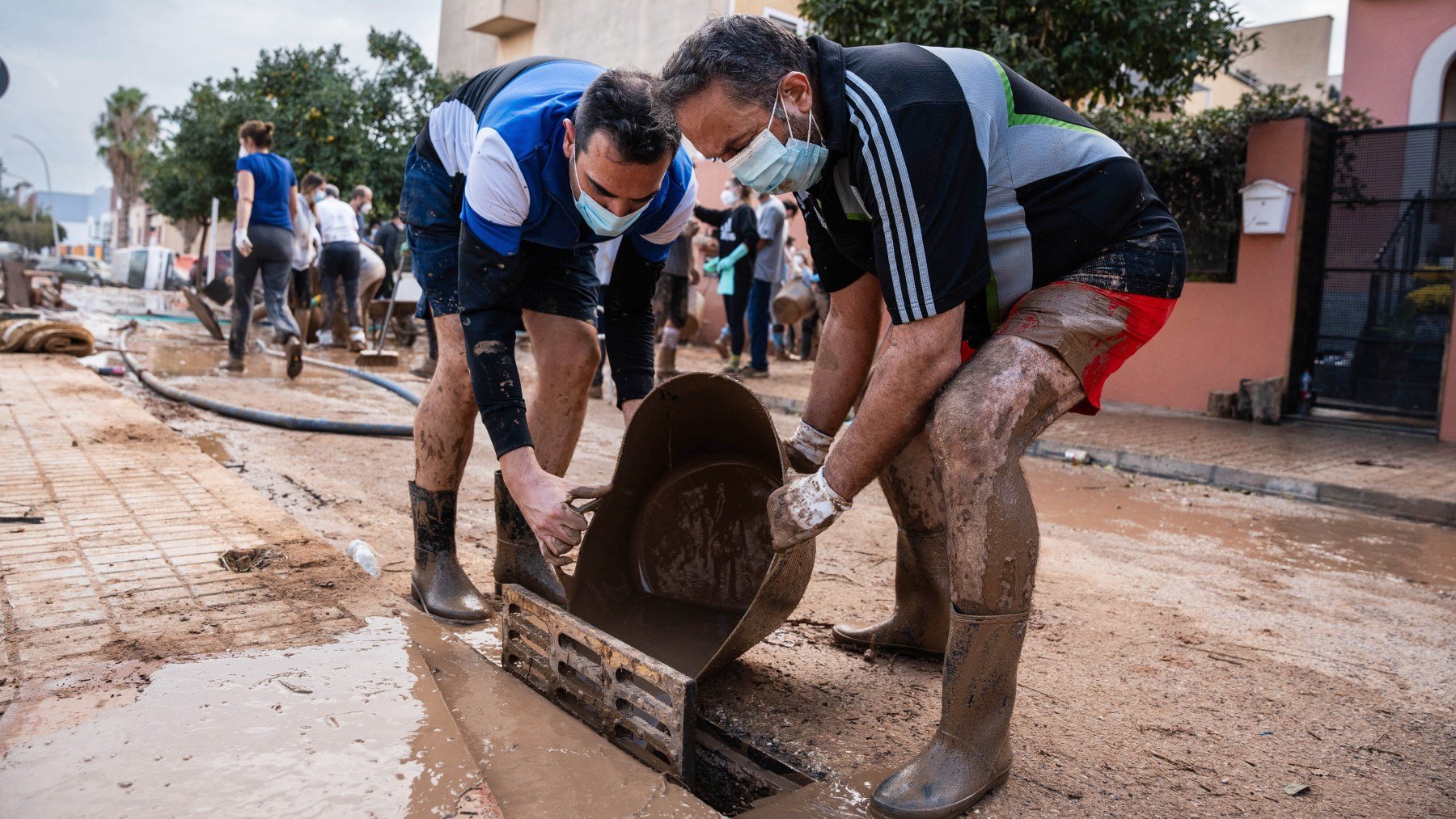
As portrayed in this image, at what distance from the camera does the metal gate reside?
26.7 feet

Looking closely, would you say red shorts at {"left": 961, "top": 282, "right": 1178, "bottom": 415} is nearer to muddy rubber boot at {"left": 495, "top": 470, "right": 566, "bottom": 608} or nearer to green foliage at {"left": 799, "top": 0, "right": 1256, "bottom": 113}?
muddy rubber boot at {"left": 495, "top": 470, "right": 566, "bottom": 608}

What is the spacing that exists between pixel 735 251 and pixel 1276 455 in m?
5.01

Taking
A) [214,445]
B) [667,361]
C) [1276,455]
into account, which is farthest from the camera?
[667,361]

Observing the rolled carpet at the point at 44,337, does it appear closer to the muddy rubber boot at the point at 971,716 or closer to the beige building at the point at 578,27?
the beige building at the point at 578,27

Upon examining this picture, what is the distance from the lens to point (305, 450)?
523 centimetres

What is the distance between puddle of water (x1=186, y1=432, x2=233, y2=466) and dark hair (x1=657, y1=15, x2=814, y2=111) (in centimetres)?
383

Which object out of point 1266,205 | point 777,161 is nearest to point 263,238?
point 777,161

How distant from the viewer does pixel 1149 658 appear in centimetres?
270

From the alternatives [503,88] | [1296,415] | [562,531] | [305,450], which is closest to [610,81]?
A: [503,88]

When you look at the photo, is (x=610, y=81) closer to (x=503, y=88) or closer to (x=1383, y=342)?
(x=503, y=88)

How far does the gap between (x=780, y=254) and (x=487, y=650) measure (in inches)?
304

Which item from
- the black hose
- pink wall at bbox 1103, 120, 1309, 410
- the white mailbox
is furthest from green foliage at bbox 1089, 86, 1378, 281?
the black hose

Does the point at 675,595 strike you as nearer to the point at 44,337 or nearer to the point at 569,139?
the point at 569,139

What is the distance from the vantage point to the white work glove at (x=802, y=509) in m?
1.91
